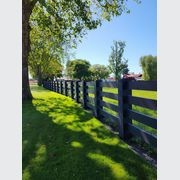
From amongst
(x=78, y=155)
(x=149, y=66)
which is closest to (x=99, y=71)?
(x=149, y=66)

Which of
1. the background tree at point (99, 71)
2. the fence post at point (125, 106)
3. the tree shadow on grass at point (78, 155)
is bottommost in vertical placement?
the tree shadow on grass at point (78, 155)

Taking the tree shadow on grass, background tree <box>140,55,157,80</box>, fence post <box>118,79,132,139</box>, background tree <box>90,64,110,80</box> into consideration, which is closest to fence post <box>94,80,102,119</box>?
the tree shadow on grass

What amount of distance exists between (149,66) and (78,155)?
7288 cm

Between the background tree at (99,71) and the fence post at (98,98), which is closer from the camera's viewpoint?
the fence post at (98,98)

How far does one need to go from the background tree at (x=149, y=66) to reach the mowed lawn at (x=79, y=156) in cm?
6966

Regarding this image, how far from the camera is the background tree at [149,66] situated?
75.4 meters

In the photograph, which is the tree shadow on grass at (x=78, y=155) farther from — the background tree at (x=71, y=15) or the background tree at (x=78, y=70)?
the background tree at (x=78, y=70)

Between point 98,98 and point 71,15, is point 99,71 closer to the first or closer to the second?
point 71,15

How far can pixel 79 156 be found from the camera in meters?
5.02

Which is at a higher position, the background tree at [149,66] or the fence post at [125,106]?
the background tree at [149,66]

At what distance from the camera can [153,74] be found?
7600 cm

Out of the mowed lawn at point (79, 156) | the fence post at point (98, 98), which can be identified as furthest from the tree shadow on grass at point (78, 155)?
the fence post at point (98, 98)
